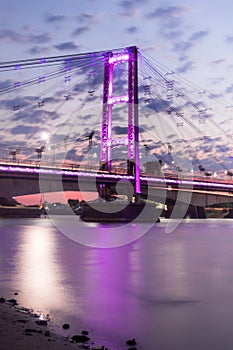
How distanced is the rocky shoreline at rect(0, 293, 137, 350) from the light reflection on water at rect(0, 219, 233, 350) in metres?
0.36

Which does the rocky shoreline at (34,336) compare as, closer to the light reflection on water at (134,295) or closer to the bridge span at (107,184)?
the light reflection on water at (134,295)

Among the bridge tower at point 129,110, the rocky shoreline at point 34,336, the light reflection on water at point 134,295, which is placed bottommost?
the light reflection on water at point 134,295

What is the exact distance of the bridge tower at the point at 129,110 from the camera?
59.7 m

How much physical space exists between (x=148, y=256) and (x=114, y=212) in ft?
126

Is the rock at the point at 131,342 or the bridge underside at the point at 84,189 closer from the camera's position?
the rock at the point at 131,342

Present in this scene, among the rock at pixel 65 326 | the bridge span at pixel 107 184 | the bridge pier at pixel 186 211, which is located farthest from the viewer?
the bridge pier at pixel 186 211

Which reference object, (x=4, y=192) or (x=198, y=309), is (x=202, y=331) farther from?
(x=4, y=192)

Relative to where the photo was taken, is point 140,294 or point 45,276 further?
point 45,276

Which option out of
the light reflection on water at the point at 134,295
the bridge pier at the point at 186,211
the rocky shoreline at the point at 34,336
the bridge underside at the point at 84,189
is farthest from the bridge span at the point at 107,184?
the rocky shoreline at the point at 34,336

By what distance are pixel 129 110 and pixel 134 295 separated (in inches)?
1983

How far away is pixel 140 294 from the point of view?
13.0 metres

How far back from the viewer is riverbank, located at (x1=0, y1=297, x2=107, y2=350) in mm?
6805

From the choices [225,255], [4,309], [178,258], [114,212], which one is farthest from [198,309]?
[114,212]

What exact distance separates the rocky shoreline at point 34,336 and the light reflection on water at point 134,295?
0.36 m
